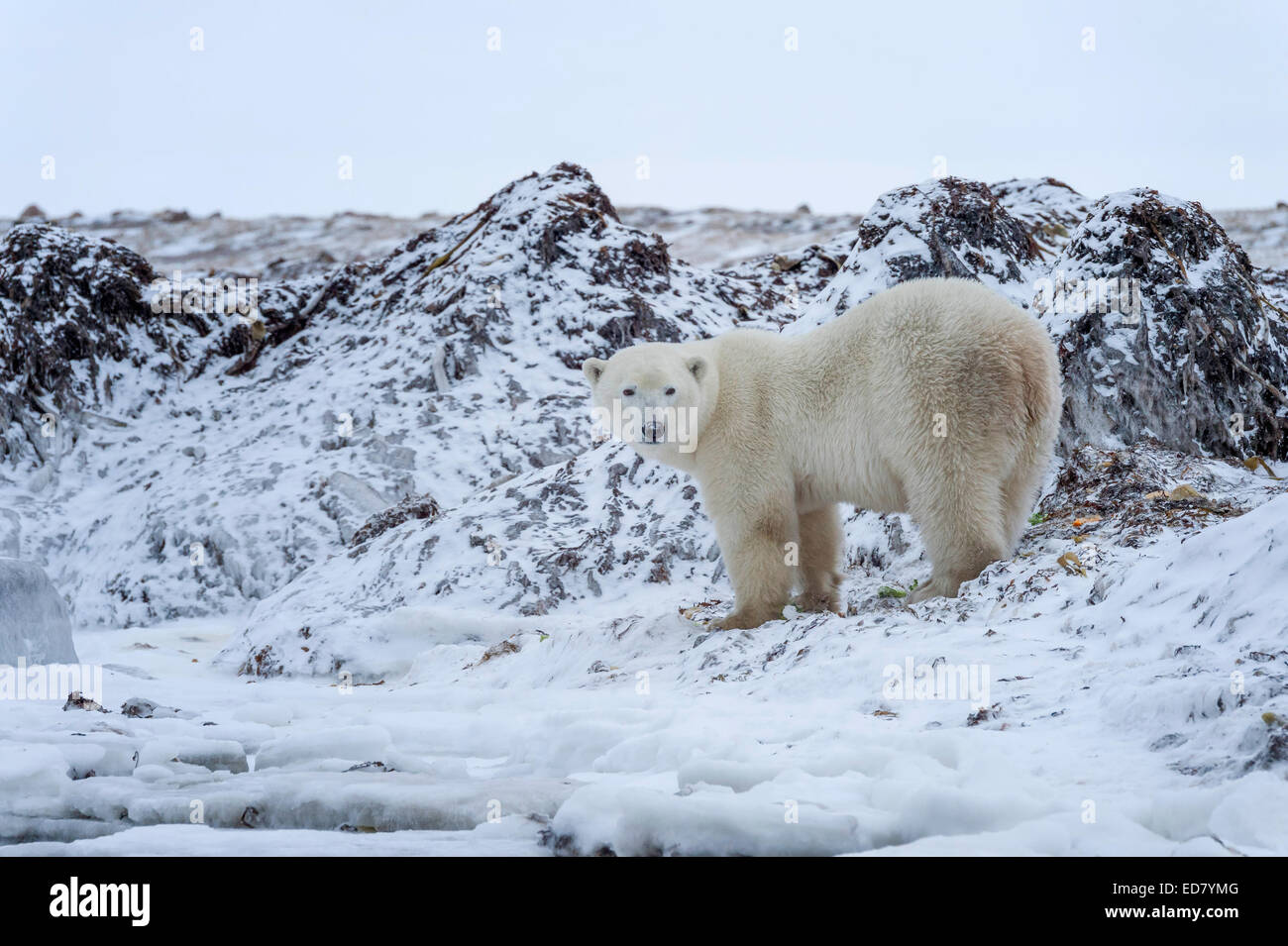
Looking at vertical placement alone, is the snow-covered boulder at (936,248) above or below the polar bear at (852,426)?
above

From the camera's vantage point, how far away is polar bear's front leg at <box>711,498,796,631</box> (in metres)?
5.12

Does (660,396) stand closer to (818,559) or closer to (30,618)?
(818,559)

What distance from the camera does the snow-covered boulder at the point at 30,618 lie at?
16.6 feet

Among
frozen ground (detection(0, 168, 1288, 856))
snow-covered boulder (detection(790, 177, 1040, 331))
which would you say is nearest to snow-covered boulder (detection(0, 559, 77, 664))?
frozen ground (detection(0, 168, 1288, 856))

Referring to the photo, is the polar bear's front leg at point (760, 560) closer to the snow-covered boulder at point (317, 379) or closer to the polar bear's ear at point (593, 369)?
the polar bear's ear at point (593, 369)

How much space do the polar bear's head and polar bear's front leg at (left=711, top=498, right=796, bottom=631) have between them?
19.0 inches

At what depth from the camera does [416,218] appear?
2723cm

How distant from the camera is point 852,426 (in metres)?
4.95

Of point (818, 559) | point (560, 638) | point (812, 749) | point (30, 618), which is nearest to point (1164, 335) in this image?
point (818, 559)

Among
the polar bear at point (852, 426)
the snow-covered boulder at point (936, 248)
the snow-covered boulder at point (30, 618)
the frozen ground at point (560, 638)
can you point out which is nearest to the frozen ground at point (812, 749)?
the frozen ground at point (560, 638)

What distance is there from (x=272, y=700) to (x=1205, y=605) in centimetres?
412
